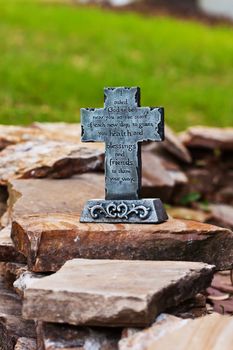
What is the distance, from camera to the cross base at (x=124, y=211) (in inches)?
190

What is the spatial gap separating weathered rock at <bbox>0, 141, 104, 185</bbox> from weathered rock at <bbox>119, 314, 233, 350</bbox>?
8.35ft

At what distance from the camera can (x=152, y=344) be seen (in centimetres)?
365

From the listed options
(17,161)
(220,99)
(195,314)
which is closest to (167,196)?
(17,161)

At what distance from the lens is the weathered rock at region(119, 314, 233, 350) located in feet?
11.9

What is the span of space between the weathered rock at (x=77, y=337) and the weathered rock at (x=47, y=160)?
230cm

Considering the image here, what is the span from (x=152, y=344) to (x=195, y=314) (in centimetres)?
63

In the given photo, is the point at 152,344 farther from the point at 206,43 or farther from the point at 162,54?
the point at 206,43

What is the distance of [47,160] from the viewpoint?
623cm

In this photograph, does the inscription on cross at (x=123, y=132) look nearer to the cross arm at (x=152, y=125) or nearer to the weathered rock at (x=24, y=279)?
the cross arm at (x=152, y=125)

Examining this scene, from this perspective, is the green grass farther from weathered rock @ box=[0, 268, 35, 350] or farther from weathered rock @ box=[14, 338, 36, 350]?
weathered rock @ box=[14, 338, 36, 350]

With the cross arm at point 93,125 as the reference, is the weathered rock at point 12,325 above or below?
below

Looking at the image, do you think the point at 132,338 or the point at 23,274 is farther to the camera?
the point at 23,274

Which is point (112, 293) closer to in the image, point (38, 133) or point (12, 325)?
point (12, 325)

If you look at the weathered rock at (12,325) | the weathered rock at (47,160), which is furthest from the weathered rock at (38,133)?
the weathered rock at (12,325)
